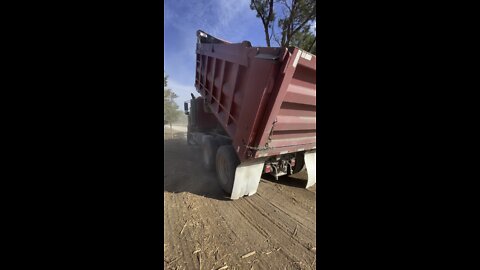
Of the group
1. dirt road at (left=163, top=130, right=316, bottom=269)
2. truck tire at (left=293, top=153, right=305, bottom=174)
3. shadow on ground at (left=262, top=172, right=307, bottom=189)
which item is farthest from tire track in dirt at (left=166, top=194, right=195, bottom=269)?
truck tire at (left=293, top=153, right=305, bottom=174)

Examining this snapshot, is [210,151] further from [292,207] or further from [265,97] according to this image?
[265,97]

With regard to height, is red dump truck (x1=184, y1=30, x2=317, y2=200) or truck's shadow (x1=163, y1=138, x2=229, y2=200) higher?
red dump truck (x1=184, y1=30, x2=317, y2=200)

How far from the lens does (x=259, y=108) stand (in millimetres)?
3105

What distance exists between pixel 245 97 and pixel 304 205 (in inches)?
90.5

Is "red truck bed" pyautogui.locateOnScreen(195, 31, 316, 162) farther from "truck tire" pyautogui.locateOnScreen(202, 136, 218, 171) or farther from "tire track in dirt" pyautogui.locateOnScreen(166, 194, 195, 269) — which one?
"tire track in dirt" pyautogui.locateOnScreen(166, 194, 195, 269)

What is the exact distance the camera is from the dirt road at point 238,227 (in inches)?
98.3

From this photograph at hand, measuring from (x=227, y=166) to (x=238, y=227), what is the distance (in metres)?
1.37

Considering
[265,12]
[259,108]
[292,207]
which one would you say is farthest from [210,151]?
[265,12]

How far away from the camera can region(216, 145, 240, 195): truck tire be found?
4.12 m

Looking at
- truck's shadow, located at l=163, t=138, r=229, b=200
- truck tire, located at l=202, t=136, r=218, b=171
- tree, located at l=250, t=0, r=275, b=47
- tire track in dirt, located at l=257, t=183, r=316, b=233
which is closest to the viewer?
tire track in dirt, located at l=257, t=183, r=316, b=233
